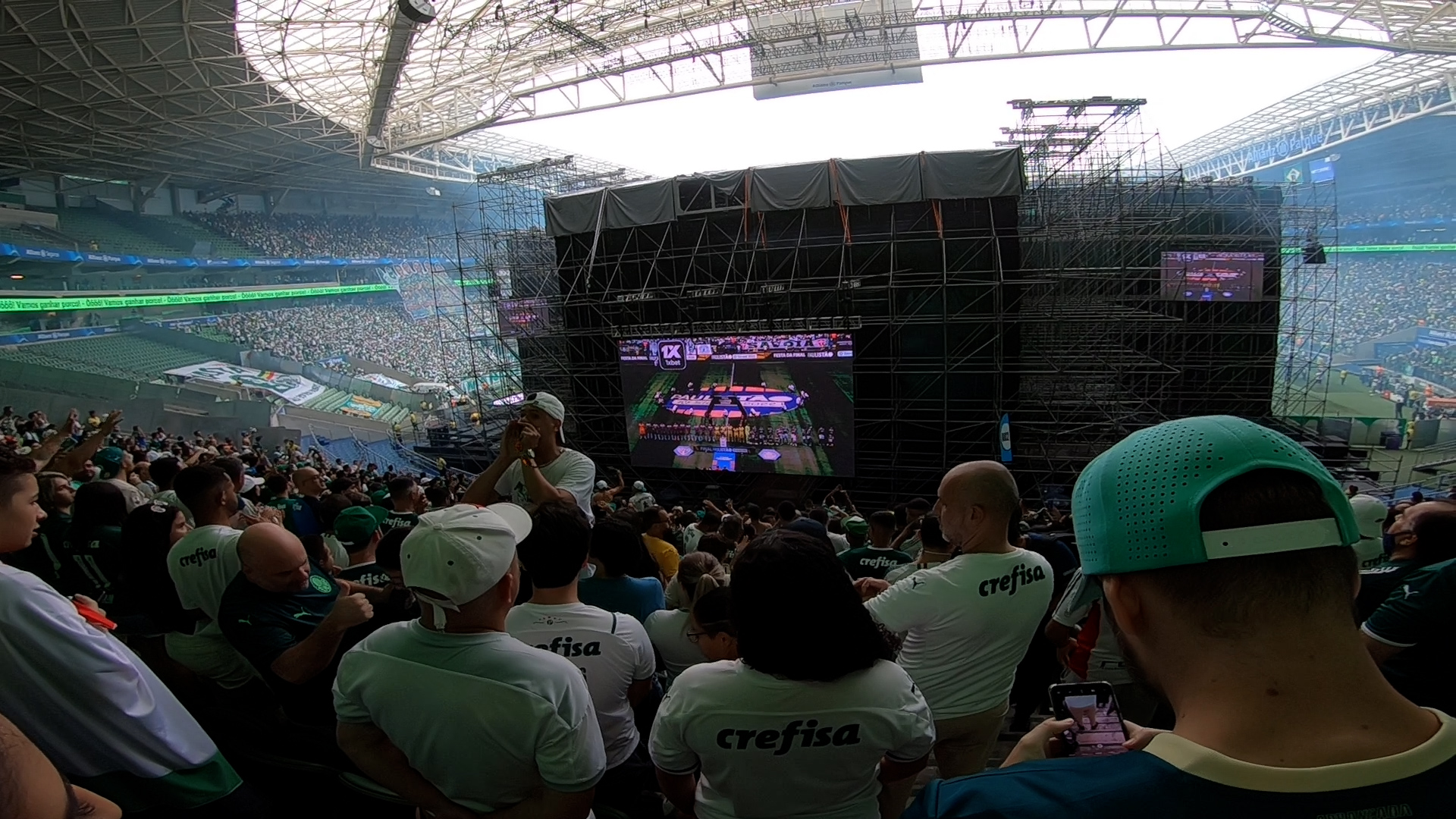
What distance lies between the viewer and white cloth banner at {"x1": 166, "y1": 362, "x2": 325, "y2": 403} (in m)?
28.2

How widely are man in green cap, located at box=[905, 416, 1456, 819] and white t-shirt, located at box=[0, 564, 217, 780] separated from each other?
1869mm

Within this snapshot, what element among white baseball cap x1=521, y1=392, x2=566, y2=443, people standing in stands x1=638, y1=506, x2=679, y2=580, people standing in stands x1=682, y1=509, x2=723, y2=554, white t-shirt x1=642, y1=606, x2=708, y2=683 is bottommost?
people standing in stands x1=682, y1=509, x2=723, y2=554

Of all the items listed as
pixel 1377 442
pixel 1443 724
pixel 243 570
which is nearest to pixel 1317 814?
pixel 1443 724

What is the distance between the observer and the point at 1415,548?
8.31 ft

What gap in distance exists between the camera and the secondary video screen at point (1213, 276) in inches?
595

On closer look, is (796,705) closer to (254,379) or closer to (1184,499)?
(1184,499)

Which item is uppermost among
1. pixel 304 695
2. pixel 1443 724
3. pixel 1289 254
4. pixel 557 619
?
pixel 1289 254

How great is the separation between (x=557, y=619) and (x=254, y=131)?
29428 mm

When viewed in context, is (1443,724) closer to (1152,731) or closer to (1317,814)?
(1317,814)

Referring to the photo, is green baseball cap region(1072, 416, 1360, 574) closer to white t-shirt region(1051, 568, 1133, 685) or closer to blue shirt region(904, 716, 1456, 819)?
blue shirt region(904, 716, 1456, 819)

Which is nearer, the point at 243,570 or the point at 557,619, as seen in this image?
the point at 557,619

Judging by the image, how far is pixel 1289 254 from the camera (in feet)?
54.7

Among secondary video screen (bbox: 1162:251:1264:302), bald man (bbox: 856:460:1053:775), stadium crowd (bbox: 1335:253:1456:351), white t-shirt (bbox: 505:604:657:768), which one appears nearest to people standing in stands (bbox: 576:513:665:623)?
white t-shirt (bbox: 505:604:657:768)

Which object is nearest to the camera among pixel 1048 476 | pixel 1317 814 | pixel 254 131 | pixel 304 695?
pixel 1317 814
